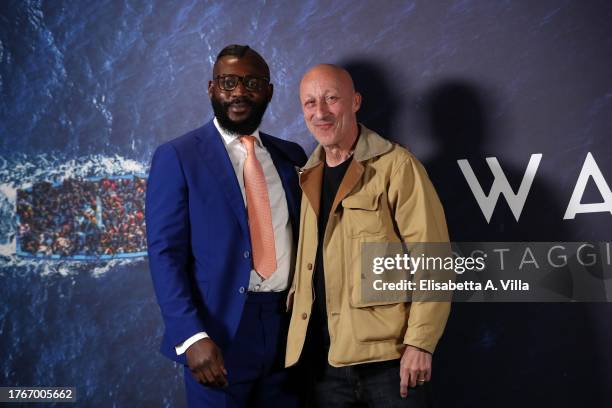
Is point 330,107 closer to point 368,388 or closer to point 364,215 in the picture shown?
point 364,215

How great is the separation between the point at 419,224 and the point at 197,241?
0.75 metres

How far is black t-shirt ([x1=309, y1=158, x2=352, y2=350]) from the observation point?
7.20 feet

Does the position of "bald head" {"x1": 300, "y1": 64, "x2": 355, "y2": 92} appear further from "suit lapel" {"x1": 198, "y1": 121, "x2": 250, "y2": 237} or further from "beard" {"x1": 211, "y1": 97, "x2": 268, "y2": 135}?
"suit lapel" {"x1": 198, "y1": 121, "x2": 250, "y2": 237}

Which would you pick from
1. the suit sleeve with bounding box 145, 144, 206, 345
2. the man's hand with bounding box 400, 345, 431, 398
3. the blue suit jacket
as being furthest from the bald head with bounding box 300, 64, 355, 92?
the man's hand with bounding box 400, 345, 431, 398

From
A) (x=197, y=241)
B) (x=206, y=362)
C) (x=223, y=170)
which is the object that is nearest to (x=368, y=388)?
(x=206, y=362)

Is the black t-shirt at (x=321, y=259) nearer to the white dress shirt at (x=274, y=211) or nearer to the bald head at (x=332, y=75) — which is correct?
the white dress shirt at (x=274, y=211)

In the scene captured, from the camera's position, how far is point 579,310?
2.61 m

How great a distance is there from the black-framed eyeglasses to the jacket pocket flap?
584mm

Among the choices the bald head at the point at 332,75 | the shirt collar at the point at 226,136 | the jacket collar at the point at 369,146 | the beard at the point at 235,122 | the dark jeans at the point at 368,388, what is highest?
the bald head at the point at 332,75

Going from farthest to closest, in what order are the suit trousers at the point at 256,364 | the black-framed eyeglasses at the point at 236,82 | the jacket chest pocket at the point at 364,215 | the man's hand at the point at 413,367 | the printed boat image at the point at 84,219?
the printed boat image at the point at 84,219 → the black-framed eyeglasses at the point at 236,82 → the suit trousers at the point at 256,364 → the jacket chest pocket at the point at 364,215 → the man's hand at the point at 413,367

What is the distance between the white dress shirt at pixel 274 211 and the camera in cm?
229

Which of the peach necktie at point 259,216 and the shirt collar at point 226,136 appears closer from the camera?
the peach necktie at point 259,216

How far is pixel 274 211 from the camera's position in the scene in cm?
236

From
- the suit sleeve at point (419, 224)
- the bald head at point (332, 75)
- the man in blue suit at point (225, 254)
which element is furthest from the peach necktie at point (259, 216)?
the suit sleeve at point (419, 224)
